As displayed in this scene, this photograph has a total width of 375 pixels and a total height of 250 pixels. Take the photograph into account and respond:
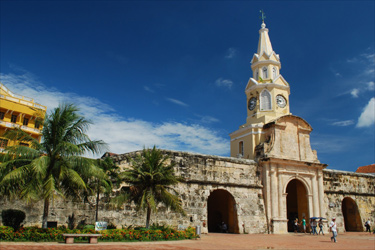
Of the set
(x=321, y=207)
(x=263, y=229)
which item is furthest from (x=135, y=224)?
(x=321, y=207)

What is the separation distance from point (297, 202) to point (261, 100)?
9.44 meters

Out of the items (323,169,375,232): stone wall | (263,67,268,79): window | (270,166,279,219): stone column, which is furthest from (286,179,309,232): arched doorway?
(263,67,268,79): window

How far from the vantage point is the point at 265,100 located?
29.3m

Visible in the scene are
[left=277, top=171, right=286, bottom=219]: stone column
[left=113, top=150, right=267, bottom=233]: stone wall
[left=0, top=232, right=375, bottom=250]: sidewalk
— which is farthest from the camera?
[left=277, top=171, right=286, bottom=219]: stone column

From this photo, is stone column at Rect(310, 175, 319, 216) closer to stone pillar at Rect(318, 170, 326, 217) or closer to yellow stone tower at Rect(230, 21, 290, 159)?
stone pillar at Rect(318, 170, 326, 217)

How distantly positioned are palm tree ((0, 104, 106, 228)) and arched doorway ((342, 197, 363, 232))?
2429 centimetres

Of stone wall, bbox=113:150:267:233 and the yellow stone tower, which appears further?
the yellow stone tower

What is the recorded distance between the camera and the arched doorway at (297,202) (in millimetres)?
25812

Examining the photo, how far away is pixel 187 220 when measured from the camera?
67.6 ft

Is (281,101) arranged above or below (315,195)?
above

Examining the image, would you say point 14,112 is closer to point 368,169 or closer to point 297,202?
point 297,202

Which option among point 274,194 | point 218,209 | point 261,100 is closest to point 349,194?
point 274,194

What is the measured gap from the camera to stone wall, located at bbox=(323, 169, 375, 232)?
88.2ft

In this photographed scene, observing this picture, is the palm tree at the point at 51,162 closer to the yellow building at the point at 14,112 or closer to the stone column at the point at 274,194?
the stone column at the point at 274,194
